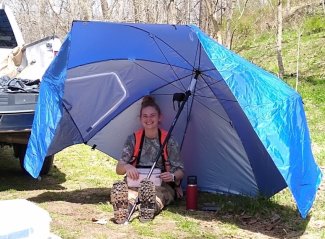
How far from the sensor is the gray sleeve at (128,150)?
16.7 ft

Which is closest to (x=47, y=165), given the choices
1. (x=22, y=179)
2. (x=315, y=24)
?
(x=22, y=179)

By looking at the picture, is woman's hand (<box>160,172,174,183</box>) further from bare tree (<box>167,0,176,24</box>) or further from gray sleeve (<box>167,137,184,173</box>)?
bare tree (<box>167,0,176,24</box>)

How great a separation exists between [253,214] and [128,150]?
1.34 metres

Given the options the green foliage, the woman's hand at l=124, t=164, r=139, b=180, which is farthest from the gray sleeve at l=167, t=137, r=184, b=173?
the green foliage

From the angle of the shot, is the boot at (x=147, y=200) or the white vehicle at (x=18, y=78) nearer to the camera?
the boot at (x=147, y=200)

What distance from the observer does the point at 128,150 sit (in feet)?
16.8

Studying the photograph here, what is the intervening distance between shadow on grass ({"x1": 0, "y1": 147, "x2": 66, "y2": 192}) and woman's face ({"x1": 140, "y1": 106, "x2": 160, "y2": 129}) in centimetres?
143

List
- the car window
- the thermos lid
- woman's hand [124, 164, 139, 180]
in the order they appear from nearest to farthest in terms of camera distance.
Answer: woman's hand [124, 164, 139, 180] → the thermos lid → the car window

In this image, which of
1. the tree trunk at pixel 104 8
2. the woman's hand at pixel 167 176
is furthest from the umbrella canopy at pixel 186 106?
the tree trunk at pixel 104 8

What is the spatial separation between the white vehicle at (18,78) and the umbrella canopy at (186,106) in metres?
0.38

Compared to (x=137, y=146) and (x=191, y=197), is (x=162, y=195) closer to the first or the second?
(x=191, y=197)

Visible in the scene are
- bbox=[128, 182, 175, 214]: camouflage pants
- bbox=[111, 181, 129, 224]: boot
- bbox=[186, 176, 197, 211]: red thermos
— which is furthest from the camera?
bbox=[186, 176, 197, 211]: red thermos

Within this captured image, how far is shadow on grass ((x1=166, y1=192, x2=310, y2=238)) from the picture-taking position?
4391 mm

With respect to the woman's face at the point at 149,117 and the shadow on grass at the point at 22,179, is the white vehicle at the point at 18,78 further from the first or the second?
the woman's face at the point at 149,117
